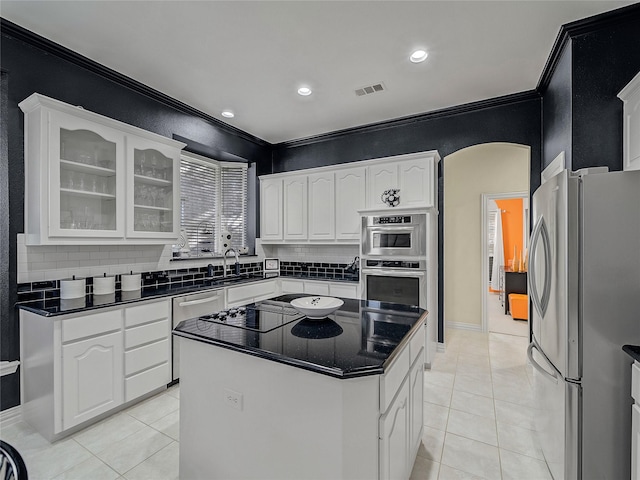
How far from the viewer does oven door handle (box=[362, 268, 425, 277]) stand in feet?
11.6

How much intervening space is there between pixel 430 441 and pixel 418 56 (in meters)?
3.00

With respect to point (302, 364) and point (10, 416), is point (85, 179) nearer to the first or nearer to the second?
point (10, 416)

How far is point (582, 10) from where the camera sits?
2.19 meters

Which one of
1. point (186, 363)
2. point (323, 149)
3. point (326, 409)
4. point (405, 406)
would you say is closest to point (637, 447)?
point (405, 406)

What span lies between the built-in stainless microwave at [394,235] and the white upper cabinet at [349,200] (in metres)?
0.28

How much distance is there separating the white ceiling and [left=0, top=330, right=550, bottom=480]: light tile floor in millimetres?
2965

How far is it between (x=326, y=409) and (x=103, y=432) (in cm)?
203

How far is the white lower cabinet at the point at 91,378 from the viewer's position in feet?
7.26

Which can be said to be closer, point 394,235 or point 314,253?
point 394,235

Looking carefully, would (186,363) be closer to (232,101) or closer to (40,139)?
(40,139)

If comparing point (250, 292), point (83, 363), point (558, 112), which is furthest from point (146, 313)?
point (558, 112)

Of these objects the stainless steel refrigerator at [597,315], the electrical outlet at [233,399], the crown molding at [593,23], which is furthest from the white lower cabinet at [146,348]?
the crown molding at [593,23]

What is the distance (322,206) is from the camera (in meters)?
4.37

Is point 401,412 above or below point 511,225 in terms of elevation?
below
